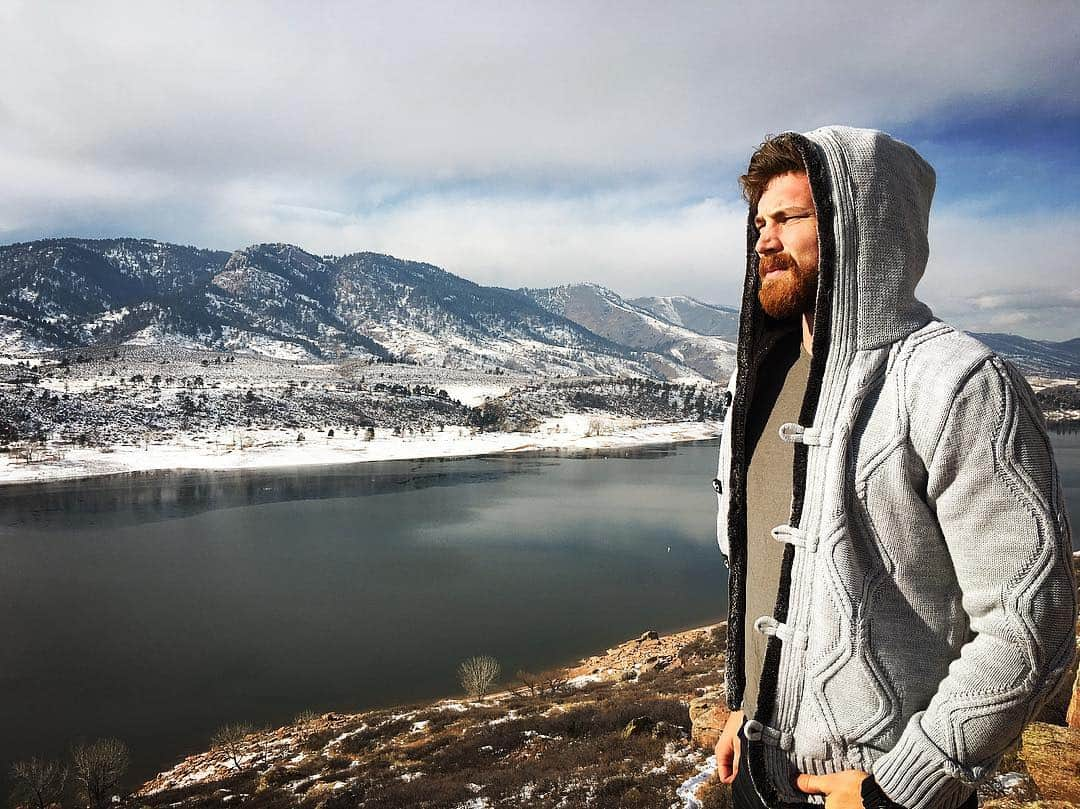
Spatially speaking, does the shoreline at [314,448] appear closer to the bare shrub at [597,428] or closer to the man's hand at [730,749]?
the bare shrub at [597,428]

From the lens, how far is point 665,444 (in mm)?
72562

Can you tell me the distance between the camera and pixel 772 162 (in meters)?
1.40

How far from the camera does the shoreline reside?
1841 inches

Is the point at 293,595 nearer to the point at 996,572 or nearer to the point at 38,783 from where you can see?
the point at 38,783

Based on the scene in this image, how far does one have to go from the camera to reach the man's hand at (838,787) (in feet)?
3.86

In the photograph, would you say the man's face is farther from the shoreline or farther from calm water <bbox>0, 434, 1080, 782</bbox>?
the shoreline

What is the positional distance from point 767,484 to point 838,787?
0.61 metres

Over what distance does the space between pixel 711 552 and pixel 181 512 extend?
92.1 ft

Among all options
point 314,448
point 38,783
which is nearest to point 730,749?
point 38,783

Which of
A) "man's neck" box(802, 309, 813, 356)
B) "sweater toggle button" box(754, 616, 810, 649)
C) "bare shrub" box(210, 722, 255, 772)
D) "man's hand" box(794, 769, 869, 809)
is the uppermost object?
"man's neck" box(802, 309, 813, 356)

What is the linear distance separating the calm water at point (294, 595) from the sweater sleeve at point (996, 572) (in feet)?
49.4

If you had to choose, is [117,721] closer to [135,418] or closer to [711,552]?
[711,552]

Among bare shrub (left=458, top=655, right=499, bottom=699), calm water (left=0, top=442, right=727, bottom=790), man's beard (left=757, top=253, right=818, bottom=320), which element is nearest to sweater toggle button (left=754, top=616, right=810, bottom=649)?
man's beard (left=757, top=253, right=818, bottom=320)

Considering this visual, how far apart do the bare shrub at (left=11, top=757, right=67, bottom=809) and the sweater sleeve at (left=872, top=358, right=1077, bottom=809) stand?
14697 millimetres
